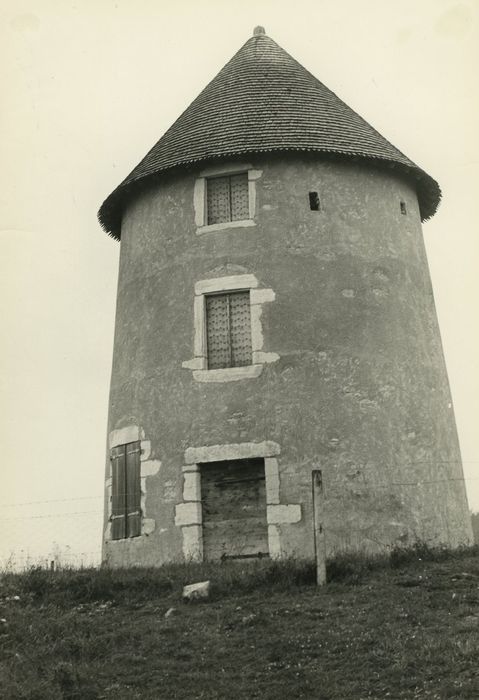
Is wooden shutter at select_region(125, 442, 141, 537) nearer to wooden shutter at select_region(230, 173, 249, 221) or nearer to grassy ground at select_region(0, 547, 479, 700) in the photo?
grassy ground at select_region(0, 547, 479, 700)

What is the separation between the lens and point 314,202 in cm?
1908

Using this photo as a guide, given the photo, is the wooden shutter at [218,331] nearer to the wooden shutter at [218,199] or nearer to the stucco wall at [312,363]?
the stucco wall at [312,363]

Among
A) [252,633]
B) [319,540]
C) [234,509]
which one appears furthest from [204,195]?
[252,633]

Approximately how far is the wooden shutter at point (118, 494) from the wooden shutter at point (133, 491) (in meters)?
0.13

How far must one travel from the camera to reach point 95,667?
10.9 metres

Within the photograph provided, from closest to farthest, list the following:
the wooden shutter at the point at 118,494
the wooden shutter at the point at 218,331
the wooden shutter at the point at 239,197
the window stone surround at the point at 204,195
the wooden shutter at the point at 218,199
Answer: the wooden shutter at the point at 218,331
the wooden shutter at the point at 118,494
the window stone surround at the point at 204,195
the wooden shutter at the point at 239,197
the wooden shutter at the point at 218,199

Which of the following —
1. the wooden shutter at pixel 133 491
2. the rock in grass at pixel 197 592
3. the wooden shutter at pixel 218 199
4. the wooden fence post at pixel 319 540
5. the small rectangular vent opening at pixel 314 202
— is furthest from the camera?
the wooden shutter at pixel 218 199

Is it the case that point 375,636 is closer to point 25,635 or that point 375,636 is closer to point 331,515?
point 25,635

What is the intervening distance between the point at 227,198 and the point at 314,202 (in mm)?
1781

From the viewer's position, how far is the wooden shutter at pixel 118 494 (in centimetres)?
1836

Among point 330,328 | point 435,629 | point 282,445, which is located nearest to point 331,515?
point 282,445

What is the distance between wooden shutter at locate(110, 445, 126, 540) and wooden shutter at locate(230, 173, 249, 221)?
523cm

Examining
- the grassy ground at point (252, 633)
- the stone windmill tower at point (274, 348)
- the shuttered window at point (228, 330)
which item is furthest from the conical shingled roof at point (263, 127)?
the grassy ground at point (252, 633)

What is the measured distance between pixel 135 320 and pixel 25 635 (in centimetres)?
846
